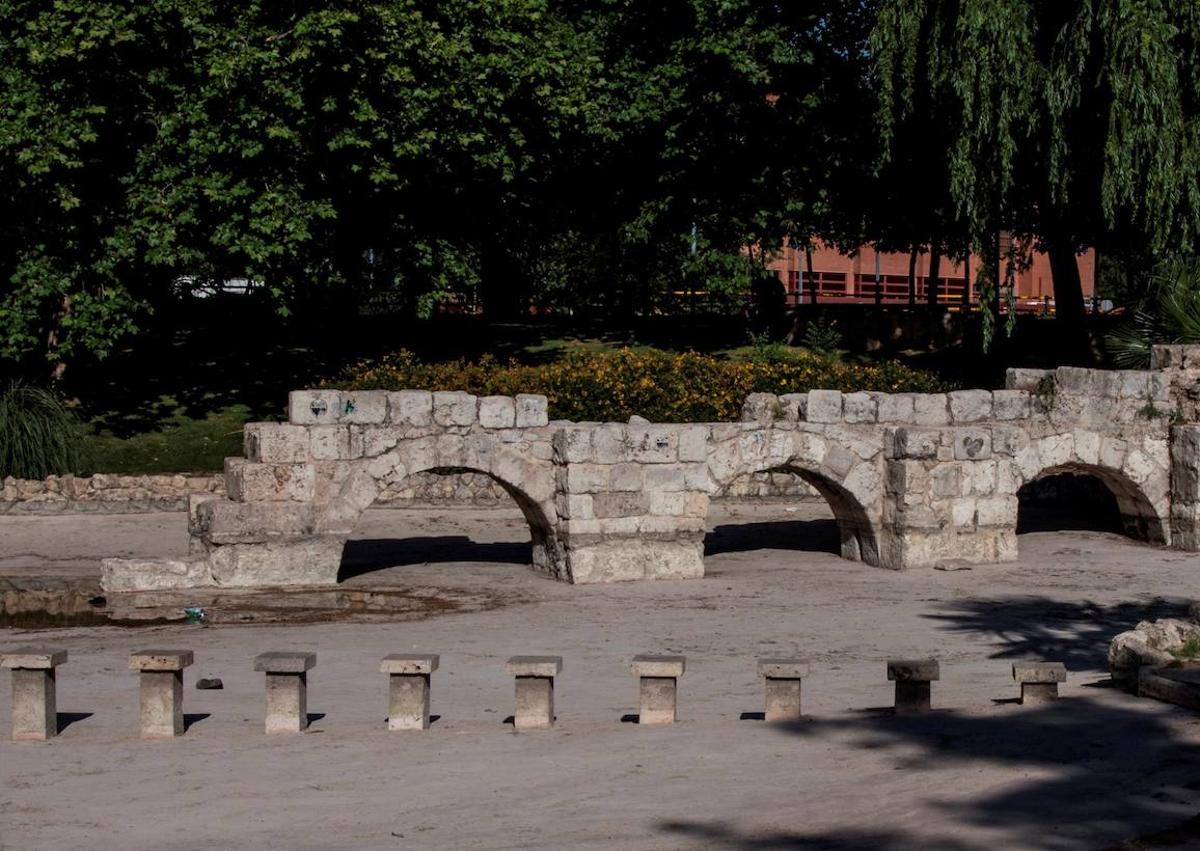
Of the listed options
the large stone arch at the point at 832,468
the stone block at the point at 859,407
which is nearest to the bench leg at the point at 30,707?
the large stone arch at the point at 832,468

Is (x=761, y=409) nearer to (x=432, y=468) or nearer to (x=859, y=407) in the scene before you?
(x=859, y=407)

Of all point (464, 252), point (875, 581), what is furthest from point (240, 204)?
point (875, 581)

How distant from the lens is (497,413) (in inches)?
629

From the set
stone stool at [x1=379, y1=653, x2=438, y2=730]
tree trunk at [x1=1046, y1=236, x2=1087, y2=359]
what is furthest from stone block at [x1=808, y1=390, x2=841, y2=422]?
tree trunk at [x1=1046, y1=236, x2=1087, y2=359]

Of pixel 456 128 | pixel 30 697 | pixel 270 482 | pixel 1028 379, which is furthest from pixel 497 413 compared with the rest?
pixel 456 128

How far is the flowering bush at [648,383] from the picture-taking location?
2092 cm

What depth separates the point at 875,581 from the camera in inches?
633

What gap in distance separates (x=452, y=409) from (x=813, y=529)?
5494mm

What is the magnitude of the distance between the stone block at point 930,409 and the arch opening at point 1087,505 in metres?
1.44

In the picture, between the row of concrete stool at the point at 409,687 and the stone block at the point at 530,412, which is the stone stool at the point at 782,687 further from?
the stone block at the point at 530,412

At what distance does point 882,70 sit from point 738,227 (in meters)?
5.12

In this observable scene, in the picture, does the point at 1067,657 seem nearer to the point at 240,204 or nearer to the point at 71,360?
the point at 240,204

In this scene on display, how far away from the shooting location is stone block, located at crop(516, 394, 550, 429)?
1605 centimetres

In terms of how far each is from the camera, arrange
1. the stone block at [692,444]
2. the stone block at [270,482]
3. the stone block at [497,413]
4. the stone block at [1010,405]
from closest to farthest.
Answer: the stone block at [270,482]
the stone block at [497,413]
the stone block at [692,444]
the stone block at [1010,405]
